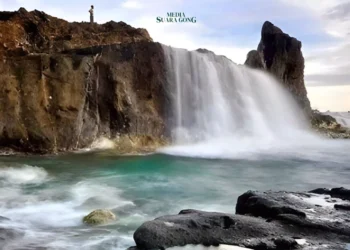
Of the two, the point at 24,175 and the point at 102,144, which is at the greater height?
the point at 102,144

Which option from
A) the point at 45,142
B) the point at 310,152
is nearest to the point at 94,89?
the point at 45,142

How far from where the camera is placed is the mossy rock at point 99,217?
741cm

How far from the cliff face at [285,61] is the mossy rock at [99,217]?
27161 millimetres

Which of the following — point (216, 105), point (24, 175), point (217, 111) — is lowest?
point (24, 175)

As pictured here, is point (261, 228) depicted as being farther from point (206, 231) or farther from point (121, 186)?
point (121, 186)

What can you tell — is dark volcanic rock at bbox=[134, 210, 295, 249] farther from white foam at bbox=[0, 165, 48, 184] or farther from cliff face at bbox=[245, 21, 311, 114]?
cliff face at bbox=[245, 21, 311, 114]

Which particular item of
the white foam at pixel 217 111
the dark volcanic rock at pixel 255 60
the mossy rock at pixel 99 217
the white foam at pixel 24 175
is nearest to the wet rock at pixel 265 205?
the mossy rock at pixel 99 217

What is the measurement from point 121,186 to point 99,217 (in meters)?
3.57

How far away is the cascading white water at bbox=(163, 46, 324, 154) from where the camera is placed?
2028 centimetres

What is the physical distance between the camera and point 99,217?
295 inches

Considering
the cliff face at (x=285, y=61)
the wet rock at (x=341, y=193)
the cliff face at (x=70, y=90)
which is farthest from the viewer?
the cliff face at (x=285, y=61)

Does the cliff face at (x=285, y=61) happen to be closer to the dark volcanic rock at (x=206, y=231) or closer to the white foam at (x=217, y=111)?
the white foam at (x=217, y=111)

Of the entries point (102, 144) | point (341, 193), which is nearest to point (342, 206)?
point (341, 193)

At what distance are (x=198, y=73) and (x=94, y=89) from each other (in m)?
5.95
